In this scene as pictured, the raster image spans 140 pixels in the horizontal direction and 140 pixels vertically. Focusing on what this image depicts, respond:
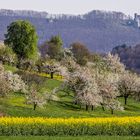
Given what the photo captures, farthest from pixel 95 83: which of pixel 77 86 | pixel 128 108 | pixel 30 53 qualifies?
pixel 30 53

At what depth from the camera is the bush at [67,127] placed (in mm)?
44719

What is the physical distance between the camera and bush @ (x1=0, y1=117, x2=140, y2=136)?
147 feet

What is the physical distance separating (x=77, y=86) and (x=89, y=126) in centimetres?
4932

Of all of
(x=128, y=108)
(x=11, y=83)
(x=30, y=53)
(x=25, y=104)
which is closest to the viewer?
(x=25, y=104)

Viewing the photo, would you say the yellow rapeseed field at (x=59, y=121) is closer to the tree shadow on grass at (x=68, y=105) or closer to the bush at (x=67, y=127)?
the bush at (x=67, y=127)

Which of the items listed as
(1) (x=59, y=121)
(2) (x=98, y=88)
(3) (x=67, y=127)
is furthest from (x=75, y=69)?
(3) (x=67, y=127)

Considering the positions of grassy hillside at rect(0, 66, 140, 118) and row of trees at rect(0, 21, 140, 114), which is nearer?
grassy hillside at rect(0, 66, 140, 118)

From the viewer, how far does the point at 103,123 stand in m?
46.8

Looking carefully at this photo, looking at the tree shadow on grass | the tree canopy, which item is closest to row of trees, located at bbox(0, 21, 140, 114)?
the tree canopy

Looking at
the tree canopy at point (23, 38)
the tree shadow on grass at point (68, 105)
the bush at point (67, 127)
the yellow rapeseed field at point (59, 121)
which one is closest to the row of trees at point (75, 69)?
the tree canopy at point (23, 38)

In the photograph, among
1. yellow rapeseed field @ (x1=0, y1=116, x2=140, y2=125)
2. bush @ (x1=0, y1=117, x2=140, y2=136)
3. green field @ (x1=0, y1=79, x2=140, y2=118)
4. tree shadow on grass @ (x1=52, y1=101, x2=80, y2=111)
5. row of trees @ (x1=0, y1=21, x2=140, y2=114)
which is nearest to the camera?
bush @ (x1=0, y1=117, x2=140, y2=136)

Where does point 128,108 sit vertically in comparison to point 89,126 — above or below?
below

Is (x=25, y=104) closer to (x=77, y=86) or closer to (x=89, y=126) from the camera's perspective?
(x=77, y=86)

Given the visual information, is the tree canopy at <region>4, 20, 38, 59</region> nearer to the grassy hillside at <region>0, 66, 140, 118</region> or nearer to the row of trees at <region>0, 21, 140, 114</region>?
the row of trees at <region>0, 21, 140, 114</region>
